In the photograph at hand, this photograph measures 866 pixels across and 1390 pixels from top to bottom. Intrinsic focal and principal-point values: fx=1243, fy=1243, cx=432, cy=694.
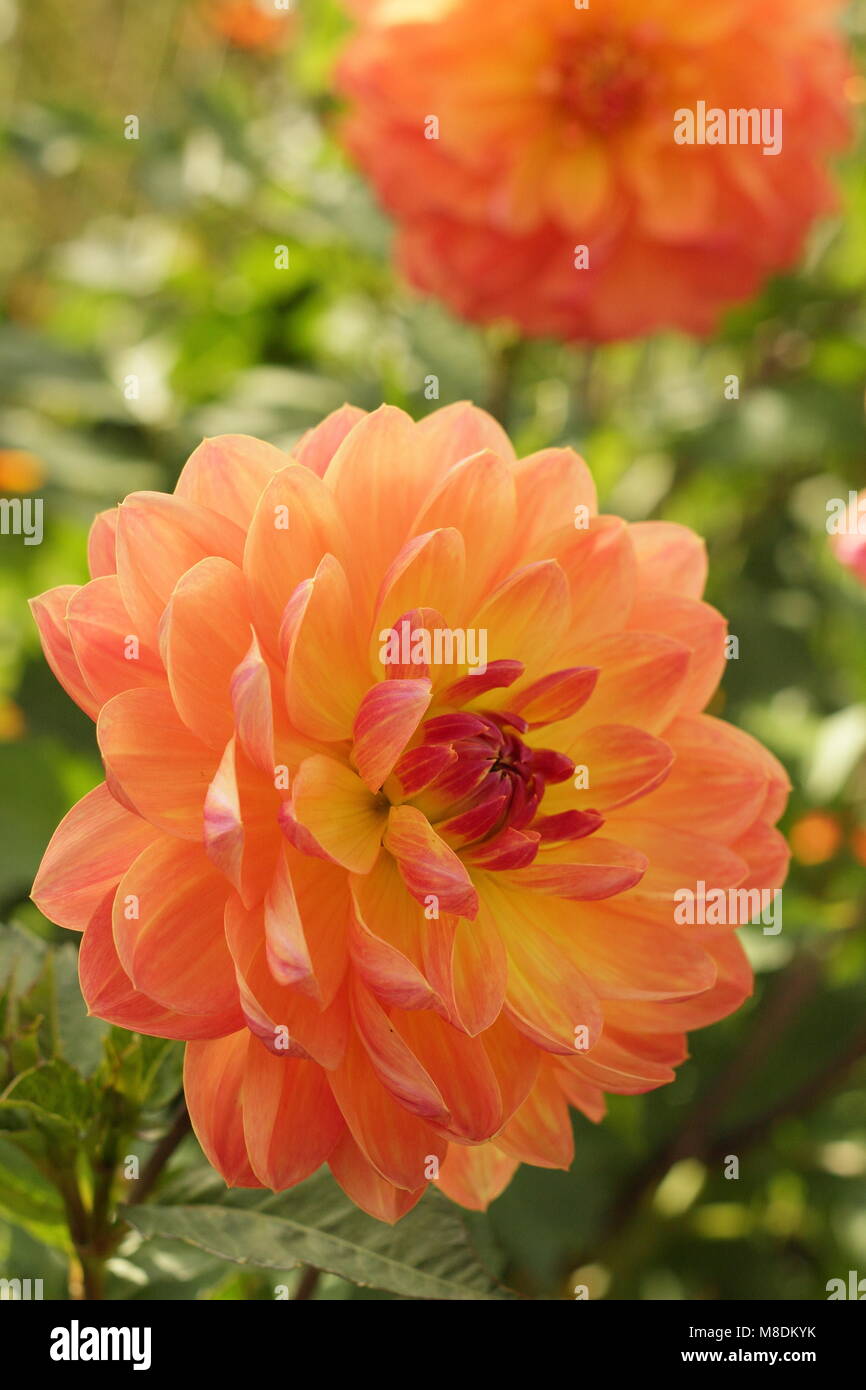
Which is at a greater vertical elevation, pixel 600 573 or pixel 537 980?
pixel 600 573

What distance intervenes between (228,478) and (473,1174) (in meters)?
0.38

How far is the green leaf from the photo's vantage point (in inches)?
22.9

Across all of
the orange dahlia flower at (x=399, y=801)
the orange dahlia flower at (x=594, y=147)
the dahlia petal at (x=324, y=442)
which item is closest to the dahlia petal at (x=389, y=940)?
the orange dahlia flower at (x=399, y=801)

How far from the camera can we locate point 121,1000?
0.55 metres

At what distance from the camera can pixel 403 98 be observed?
3.89 ft

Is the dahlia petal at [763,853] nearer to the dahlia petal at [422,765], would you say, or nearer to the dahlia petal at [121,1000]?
the dahlia petal at [422,765]

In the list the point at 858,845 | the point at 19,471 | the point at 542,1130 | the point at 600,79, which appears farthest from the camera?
the point at 19,471

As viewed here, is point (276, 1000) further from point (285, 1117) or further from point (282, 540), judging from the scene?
point (282, 540)

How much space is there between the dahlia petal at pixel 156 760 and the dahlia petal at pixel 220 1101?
106 mm

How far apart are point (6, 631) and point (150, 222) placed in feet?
2.66

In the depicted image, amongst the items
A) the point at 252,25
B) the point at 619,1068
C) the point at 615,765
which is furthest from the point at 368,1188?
the point at 252,25
